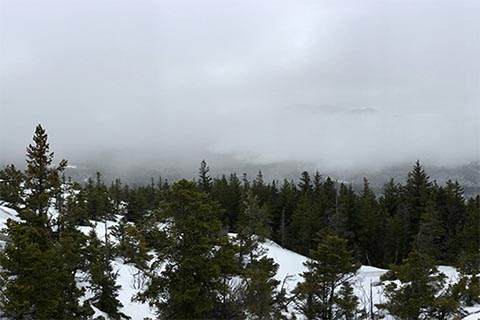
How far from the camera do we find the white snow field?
28.8 meters

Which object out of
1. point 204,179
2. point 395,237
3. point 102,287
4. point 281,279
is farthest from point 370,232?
point 102,287

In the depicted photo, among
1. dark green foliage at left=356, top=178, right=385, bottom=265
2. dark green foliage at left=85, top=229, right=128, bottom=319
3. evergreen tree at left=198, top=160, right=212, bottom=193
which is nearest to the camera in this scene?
dark green foliage at left=85, top=229, right=128, bottom=319

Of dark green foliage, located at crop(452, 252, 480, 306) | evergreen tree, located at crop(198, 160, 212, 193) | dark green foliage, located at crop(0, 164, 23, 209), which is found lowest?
dark green foliage, located at crop(452, 252, 480, 306)

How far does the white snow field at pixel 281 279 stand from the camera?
94.5 feet

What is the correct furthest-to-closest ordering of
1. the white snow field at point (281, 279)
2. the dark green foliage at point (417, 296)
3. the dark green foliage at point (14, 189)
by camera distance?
1. the white snow field at point (281, 279)
2. the dark green foliage at point (417, 296)
3. the dark green foliage at point (14, 189)

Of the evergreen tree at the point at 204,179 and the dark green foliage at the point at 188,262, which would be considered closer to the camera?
the dark green foliage at the point at 188,262

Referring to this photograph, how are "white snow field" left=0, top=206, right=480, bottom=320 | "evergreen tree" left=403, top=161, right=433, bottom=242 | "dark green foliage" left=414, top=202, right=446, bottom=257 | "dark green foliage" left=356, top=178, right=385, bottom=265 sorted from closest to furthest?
"white snow field" left=0, top=206, right=480, bottom=320 → "dark green foliage" left=414, top=202, right=446, bottom=257 → "evergreen tree" left=403, top=161, right=433, bottom=242 → "dark green foliage" left=356, top=178, right=385, bottom=265

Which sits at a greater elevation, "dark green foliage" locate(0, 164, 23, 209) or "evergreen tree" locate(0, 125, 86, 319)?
"dark green foliage" locate(0, 164, 23, 209)

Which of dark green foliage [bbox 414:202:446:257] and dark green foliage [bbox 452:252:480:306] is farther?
dark green foliage [bbox 414:202:446:257]

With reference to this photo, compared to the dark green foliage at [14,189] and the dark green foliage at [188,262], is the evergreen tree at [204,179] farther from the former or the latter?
the dark green foliage at [188,262]

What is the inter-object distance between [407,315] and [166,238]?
16.3 metres

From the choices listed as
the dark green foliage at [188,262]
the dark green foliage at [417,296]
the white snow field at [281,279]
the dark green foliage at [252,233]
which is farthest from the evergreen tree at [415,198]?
the dark green foliage at [188,262]

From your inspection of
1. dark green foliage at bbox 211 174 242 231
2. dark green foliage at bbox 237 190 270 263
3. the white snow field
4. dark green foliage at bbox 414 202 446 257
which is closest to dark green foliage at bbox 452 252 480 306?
the white snow field

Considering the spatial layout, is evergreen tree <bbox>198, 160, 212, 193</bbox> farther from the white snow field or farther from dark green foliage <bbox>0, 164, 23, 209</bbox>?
dark green foliage <bbox>0, 164, 23, 209</bbox>
